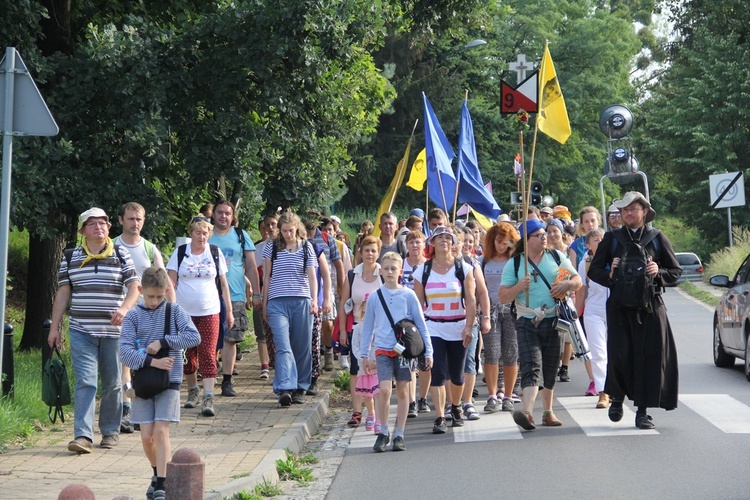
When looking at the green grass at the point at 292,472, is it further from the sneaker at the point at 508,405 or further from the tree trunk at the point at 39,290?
the tree trunk at the point at 39,290

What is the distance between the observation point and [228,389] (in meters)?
12.7

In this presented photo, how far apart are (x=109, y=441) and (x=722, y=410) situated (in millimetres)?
5504

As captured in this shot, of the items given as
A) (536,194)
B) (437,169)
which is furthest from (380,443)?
(536,194)

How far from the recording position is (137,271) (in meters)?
9.98

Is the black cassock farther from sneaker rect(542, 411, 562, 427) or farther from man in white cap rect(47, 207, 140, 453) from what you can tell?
man in white cap rect(47, 207, 140, 453)

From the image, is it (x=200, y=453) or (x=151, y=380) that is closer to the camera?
(x=151, y=380)

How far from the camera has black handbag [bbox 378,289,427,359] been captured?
9.58 m

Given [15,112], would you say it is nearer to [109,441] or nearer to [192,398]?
[109,441]

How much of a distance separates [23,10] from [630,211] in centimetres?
772

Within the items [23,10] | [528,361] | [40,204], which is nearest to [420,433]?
[528,361]

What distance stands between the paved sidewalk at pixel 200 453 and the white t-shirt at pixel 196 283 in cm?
99

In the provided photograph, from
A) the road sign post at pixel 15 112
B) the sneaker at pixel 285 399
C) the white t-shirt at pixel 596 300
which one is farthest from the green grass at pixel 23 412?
the white t-shirt at pixel 596 300

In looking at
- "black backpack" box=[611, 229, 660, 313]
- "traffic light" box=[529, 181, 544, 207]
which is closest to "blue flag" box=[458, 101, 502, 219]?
"black backpack" box=[611, 229, 660, 313]

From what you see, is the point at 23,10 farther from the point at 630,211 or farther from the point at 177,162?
the point at 630,211
